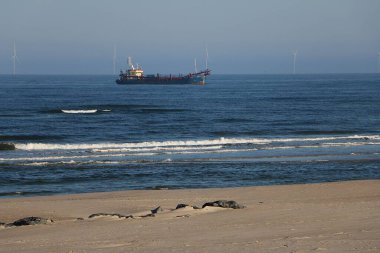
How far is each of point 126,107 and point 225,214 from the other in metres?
61.0

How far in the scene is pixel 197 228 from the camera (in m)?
12.1

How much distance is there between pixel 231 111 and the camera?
6712 centimetres

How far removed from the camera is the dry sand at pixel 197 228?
33.6 ft

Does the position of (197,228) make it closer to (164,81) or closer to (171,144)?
(171,144)

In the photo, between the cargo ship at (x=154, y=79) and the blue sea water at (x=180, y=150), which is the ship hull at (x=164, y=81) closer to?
the cargo ship at (x=154, y=79)

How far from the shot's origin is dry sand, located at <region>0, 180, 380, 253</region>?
1023 centimetres

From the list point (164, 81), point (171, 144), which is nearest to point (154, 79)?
point (164, 81)

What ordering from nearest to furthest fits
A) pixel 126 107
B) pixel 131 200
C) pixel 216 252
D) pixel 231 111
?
1. pixel 216 252
2. pixel 131 200
3. pixel 231 111
4. pixel 126 107

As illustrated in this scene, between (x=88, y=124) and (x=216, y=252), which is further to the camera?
(x=88, y=124)

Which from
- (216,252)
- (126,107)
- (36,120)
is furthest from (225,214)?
(126,107)

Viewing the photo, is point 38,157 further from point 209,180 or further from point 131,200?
point 131,200

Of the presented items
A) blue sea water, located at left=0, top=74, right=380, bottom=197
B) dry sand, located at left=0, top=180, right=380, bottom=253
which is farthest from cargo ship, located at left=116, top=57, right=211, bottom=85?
Answer: dry sand, located at left=0, top=180, right=380, bottom=253

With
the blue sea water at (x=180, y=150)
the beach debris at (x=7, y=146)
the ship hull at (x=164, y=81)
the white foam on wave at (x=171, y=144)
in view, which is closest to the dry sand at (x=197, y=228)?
the blue sea water at (x=180, y=150)

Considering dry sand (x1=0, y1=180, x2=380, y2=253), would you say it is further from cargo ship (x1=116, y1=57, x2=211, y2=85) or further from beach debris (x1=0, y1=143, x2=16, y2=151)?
cargo ship (x1=116, y1=57, x2=211, y2=85)
